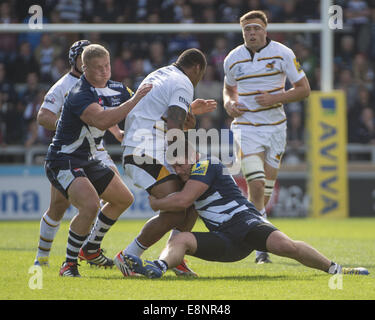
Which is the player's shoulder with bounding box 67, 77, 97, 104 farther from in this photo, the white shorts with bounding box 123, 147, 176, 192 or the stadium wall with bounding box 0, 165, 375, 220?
the stadium wall with bounding box 0, 165, 375, 220

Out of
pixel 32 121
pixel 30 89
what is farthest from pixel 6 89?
pixel 32 121

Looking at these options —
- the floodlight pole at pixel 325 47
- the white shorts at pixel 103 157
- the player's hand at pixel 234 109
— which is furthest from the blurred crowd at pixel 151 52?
the white shorts at pixel 103 157

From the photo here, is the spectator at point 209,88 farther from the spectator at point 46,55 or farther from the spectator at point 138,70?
the spectator at point 46,55

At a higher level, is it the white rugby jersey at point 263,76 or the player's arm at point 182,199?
the white rugby jersey at point 263,76

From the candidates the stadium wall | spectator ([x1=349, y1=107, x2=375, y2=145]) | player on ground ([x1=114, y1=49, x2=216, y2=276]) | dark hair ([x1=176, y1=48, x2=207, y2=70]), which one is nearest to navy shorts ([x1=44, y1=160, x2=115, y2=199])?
player on ground ([x1=114, y1=49, x2=216, y2=276])

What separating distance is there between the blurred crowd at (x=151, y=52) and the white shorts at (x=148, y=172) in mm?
8344

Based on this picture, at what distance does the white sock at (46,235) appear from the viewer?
23.1 feet

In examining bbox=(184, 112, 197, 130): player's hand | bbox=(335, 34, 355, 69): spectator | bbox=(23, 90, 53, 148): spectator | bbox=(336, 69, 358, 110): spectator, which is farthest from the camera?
bbox=(335, 34, 355, 69): spectator

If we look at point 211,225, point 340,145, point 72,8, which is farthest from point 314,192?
point 211,225

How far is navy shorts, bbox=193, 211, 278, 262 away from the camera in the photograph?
6.11m

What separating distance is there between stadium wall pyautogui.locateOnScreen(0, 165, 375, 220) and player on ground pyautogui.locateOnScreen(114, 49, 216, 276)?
7568mm

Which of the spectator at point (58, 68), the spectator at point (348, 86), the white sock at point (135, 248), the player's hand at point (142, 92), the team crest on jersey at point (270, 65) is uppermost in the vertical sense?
the spectator at point (58, 68)

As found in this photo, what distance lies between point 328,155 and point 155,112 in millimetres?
8562
